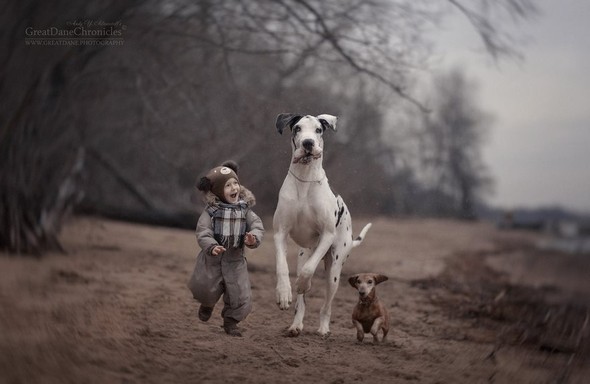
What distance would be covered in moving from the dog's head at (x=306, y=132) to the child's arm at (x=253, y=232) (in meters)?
0.45

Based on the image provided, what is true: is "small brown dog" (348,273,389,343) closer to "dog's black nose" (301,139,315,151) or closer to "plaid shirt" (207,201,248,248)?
"plaid shirt" (207,201,248,248)

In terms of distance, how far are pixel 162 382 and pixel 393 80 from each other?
3.62 meters

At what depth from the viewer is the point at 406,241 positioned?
560 inches

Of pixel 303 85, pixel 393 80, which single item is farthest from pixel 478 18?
pixel 303 85

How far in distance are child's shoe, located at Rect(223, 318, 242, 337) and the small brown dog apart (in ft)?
2.84

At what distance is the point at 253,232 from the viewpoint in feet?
14.7

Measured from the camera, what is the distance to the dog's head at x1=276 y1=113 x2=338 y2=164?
4.52 metres

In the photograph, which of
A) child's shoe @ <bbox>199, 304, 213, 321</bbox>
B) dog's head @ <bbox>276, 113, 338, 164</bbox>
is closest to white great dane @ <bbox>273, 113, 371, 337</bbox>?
dog's head @ <bbox>276, 113, 338, 164</bbox>

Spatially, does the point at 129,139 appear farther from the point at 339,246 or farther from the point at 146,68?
the point at 339,246

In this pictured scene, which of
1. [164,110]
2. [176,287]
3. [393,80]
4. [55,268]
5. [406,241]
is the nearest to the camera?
[393,80]

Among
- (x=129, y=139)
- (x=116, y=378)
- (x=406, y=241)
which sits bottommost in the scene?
(x=116, y=378)

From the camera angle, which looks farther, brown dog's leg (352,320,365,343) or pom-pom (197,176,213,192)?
brown dog's leg (352,320,365,343)

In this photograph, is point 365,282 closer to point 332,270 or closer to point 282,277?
point 332,270

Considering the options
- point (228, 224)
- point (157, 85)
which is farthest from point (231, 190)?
point (157, 85)
